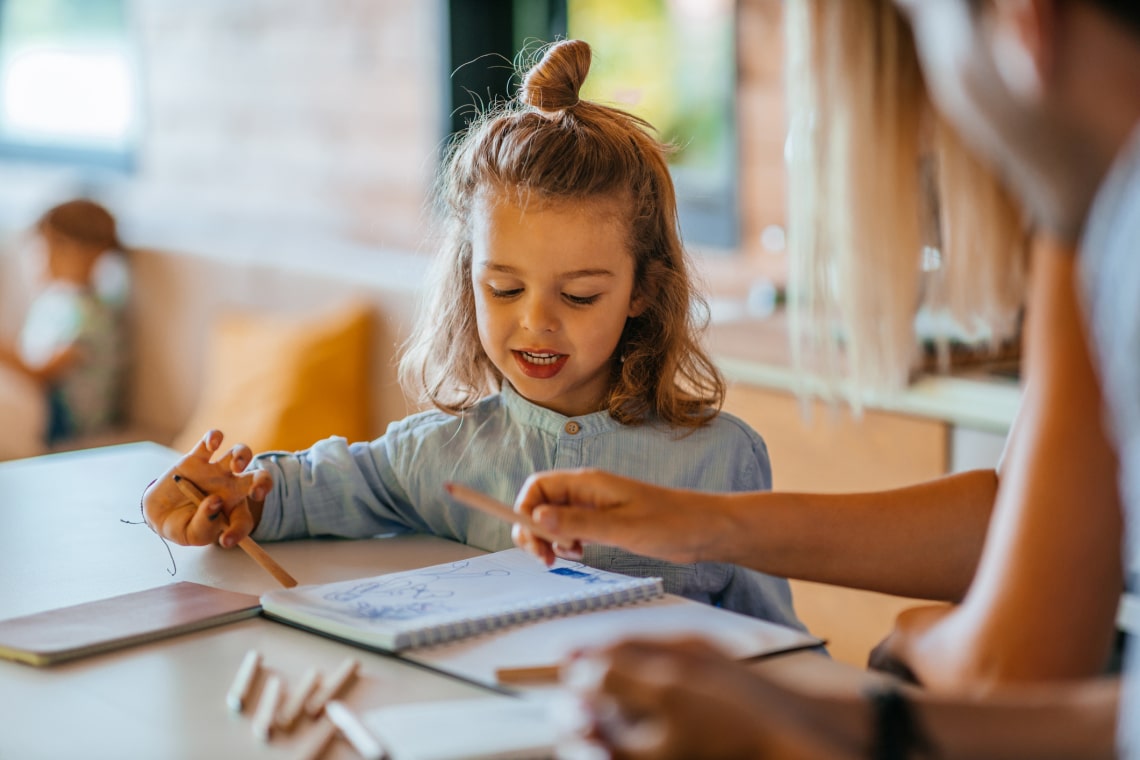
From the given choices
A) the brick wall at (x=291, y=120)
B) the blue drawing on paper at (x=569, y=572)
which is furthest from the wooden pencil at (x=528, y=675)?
the brick wall at (x=291, y=120)

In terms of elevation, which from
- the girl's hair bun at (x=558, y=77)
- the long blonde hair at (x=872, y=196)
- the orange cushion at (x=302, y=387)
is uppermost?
the girl's hair bun at (x=558, y=77)

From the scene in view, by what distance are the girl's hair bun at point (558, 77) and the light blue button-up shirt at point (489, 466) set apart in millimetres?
310

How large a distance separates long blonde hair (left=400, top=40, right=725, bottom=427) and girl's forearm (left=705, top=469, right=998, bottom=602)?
0.92 feet

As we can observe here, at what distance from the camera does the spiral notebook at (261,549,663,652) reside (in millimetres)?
995

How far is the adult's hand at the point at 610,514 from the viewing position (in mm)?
1050

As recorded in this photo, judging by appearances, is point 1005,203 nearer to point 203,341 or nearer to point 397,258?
point 397,258

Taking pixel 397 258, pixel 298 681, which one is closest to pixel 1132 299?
pixel 298 681

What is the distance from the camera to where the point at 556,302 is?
133 cm

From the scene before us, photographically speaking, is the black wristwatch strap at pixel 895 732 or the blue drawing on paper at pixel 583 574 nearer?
the black wristwatch strap at pixel 895 732

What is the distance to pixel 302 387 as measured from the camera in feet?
9.46

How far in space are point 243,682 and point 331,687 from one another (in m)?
0.07

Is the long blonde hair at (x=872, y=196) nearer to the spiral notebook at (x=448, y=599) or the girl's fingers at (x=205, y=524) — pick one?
the spiral notebook at (x=448, y=599)

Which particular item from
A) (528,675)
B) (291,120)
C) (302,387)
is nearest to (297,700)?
(528,675)

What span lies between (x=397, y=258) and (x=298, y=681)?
2.35m
